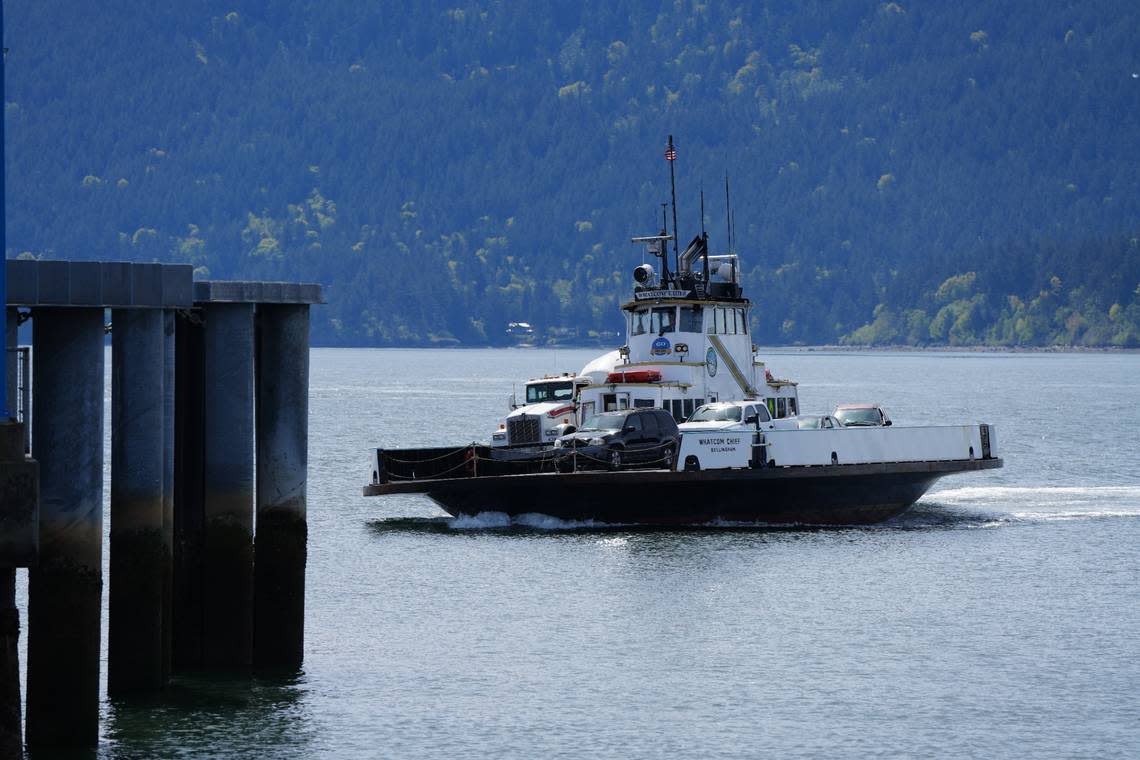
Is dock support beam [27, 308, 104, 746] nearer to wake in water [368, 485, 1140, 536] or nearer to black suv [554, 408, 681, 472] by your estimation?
black suv [554, 408, 681, 472]

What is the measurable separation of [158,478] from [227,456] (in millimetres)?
2131

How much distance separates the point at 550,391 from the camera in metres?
49.8

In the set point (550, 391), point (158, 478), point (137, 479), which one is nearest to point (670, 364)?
point (550, 391)

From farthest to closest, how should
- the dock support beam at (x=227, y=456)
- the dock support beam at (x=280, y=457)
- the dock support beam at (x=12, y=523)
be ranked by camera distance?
1. the dock support beam at (x=280, y=457)
2. the dock support beam at (x=227, y=456)
3. the dock support beam at (x=12, y=523)

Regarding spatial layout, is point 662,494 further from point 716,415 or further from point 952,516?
point 952,516

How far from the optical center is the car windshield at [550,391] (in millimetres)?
49562

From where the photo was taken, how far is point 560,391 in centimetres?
4962

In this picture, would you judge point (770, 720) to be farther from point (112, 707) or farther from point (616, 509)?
point (616, 509)

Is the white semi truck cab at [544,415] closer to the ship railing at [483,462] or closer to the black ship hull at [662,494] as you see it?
the ship railing at [483,462]

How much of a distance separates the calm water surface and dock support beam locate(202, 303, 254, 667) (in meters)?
1.53

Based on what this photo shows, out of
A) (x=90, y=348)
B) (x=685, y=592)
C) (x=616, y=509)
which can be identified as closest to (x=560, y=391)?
(x=616, y=509)

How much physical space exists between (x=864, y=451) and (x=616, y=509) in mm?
6126

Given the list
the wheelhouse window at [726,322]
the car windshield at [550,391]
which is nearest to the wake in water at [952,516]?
the car windshield at [550,391]

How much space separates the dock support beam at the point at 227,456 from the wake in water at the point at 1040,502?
93.7ft
